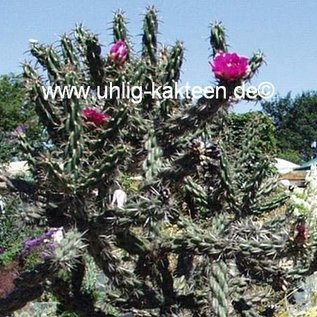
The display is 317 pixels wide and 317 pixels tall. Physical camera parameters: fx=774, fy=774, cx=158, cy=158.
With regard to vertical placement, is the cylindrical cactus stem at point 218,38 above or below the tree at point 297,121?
below

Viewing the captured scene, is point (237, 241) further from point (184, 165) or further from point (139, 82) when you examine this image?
point (139, 82)

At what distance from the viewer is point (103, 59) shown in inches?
147

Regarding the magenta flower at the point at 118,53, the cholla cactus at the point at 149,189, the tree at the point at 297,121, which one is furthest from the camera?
the tree at the point at 297,121

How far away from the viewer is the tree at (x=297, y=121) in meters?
60.4

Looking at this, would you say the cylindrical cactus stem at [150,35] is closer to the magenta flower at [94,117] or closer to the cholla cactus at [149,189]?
the cholla cactus at [149,189]

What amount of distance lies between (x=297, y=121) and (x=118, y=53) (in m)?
60.3

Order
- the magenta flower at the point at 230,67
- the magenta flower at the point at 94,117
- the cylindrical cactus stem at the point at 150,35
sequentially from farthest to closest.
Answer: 1. the cylindrical cactus stem at the point at 150,35
2. the magenta flower at the point at 94,117
3. the magenta flower at the point at 230,67

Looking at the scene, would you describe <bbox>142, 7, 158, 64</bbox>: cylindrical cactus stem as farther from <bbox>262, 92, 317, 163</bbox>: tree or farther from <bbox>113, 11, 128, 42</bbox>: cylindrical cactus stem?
<bbox>262, 92, 317, 163</bbox>: tree

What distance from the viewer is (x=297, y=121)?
62750 mm

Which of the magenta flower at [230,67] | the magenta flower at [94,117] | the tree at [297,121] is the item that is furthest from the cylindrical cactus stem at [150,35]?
the tree at [297,121]

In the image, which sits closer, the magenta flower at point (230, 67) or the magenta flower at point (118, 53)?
the magenta flower at point (230, 67)

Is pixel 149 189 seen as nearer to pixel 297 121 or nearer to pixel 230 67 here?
pixel 230 67

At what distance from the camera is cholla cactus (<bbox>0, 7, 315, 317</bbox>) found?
3.32m

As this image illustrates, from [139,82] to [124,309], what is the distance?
1109 mm
